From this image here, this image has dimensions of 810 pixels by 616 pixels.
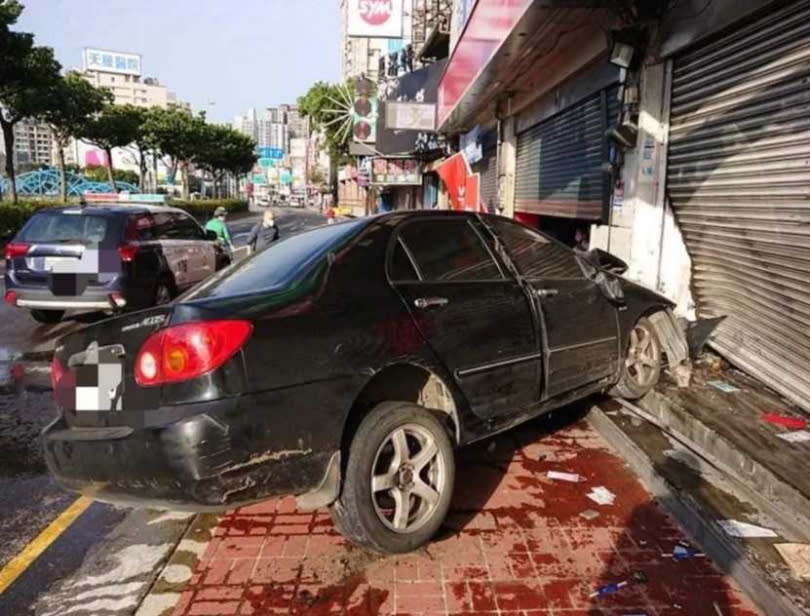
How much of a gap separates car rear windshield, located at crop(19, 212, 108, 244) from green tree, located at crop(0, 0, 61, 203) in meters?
13.2

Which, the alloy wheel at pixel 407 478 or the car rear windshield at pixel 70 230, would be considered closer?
the alloy wheel at pixel 407 478

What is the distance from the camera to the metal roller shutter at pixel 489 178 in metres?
15.0

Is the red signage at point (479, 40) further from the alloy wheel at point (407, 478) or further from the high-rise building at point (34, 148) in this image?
the high-rise building at point (34, 148)

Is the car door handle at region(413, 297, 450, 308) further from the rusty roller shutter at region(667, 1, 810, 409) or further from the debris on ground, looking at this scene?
the rusty roller shutter at region(667, 1, 810, 409)

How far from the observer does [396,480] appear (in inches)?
124

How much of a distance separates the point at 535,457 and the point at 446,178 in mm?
14267

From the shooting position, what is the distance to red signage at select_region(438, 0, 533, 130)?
7395mm

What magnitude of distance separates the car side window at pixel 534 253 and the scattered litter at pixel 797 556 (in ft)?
6.61

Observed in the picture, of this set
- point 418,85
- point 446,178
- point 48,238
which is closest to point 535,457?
point 48,238

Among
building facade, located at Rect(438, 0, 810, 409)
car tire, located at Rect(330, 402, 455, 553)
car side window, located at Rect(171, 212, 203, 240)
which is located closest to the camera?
car tire, located at Rect(330, 402, 455, 553)

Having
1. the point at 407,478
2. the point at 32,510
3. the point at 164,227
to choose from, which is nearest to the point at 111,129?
the point at 164,227

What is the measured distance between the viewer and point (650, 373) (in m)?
5.15

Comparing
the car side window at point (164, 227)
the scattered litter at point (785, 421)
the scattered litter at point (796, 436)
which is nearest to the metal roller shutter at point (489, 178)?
the car side window at point (164, 227)

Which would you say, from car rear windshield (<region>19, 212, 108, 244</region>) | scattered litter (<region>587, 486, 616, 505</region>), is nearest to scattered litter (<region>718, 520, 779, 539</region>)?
scattered litter (<region>587, 486, 616, 505</region>)
